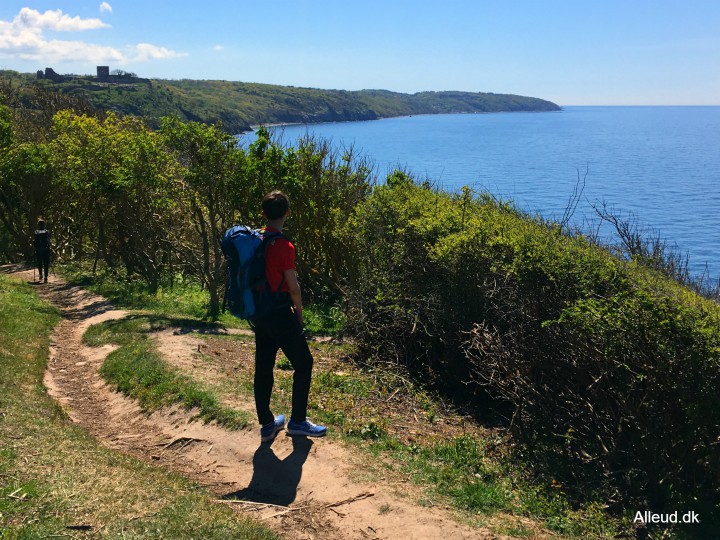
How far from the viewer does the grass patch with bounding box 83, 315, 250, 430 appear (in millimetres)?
7156

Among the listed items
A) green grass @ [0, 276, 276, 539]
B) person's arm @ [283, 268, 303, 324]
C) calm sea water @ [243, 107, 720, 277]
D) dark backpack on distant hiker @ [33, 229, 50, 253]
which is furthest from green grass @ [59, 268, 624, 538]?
calm sea water @ [243, 107, 720, 277]

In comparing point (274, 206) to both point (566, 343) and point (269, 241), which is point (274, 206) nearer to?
point (269, 241)

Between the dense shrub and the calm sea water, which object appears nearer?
the dense shrub

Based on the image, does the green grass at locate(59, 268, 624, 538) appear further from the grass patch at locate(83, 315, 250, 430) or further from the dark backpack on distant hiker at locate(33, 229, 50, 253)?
the dark backpack on distant hiker at locate(33, 229, 50, 253)

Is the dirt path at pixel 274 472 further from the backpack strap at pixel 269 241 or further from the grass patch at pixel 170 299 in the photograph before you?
the grass patch at pixel 170 299

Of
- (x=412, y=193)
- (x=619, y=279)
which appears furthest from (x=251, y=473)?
(x=412, y=193)

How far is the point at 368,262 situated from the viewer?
444 inches

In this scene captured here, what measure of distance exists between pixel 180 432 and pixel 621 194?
194 ft

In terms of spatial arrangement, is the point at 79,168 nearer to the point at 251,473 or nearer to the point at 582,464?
the point at 251,473

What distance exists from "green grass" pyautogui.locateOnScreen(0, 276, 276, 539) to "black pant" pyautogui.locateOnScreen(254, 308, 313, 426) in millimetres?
1035

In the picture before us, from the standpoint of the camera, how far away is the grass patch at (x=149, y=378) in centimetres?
716

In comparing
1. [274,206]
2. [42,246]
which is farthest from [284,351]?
[42,246]

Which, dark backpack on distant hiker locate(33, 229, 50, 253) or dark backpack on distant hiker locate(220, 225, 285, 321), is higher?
dark backpack on distant hiker locate(220, 225, 285, 321)

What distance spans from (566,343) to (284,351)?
3.02 m
